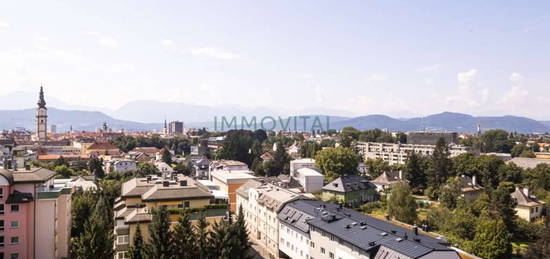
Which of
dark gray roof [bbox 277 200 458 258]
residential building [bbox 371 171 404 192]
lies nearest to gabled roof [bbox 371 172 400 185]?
residential building [bbox 371 171 404 192]

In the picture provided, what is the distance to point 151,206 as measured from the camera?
115 ft

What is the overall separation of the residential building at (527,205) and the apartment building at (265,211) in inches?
1302

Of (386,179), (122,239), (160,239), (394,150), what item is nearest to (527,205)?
(386,179)

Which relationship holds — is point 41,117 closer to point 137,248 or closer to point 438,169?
point 438,169

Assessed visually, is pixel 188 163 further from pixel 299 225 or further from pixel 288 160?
pixel 299 225

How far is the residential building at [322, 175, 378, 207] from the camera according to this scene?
2552 inches

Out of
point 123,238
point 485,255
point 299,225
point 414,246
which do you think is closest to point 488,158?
point 485,255

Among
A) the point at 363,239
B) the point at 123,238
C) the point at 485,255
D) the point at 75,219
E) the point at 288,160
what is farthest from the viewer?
the point at 288,160

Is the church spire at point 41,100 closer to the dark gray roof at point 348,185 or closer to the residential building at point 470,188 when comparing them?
the dark gray roof at point 348,185

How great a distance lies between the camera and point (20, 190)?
33.6 meters

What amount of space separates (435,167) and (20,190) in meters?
62.9

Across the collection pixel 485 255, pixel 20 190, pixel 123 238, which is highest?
pixel 20 190

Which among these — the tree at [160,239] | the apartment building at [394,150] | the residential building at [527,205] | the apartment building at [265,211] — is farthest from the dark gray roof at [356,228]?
the apartment building at [394,150]

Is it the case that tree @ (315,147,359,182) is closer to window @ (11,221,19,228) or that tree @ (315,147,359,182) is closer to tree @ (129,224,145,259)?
tree @ (129,224,145,259)
